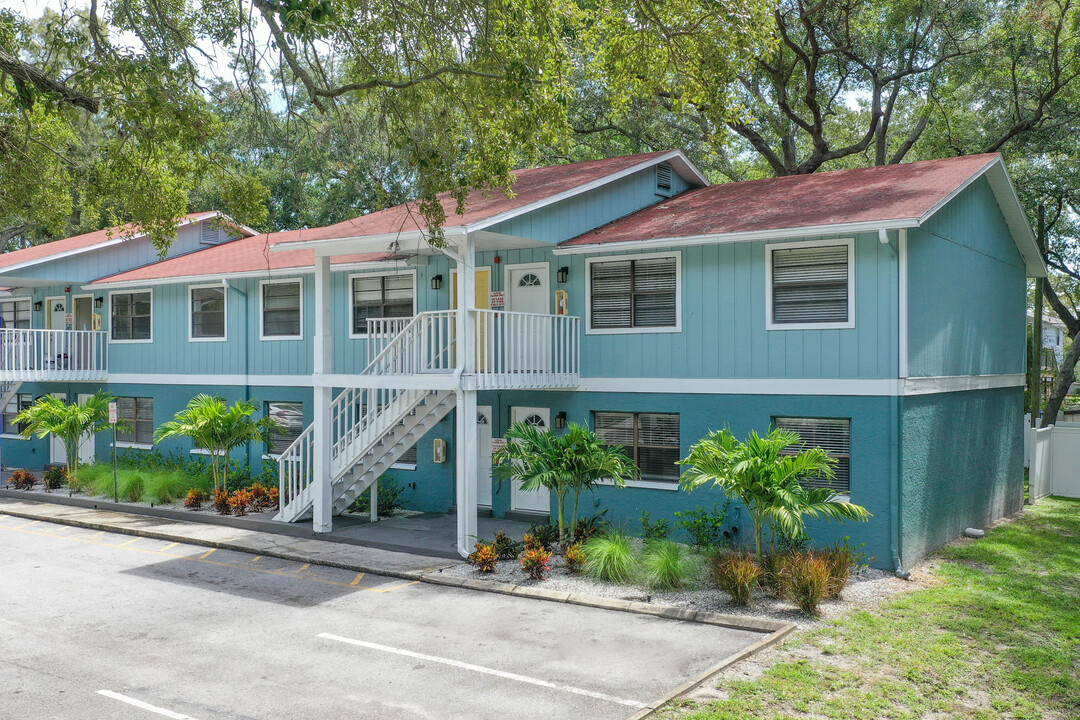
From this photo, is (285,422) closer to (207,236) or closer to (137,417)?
(137,417)

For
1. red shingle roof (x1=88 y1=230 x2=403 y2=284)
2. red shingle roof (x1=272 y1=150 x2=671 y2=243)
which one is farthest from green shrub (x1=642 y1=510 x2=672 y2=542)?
red shingle roof (x1=88 y1=230 x2=403 y2=284)

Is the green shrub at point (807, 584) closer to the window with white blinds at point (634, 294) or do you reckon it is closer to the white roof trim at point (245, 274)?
the window with white blinds at point (634, 294)

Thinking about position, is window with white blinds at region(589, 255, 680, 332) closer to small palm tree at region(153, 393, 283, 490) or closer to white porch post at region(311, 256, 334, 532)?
white porch post at region(311, 256, 334, 532)

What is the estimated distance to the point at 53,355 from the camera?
928 inches

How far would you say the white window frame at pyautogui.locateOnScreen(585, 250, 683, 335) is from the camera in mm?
15414

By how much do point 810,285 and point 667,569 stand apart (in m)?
4.92

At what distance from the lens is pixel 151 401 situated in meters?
23.2

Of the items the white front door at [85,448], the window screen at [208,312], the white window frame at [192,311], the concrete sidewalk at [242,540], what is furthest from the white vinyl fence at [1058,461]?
the white front door at [85,448]

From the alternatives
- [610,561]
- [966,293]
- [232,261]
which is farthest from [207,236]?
[966,293]

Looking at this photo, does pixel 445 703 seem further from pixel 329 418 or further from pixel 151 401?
pixel 151 401

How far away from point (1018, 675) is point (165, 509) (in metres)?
15.7

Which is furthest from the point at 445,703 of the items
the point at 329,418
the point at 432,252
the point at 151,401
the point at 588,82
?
the point at 588,82

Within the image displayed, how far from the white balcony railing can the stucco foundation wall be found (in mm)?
18975

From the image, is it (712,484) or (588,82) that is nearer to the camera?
(712,484)
